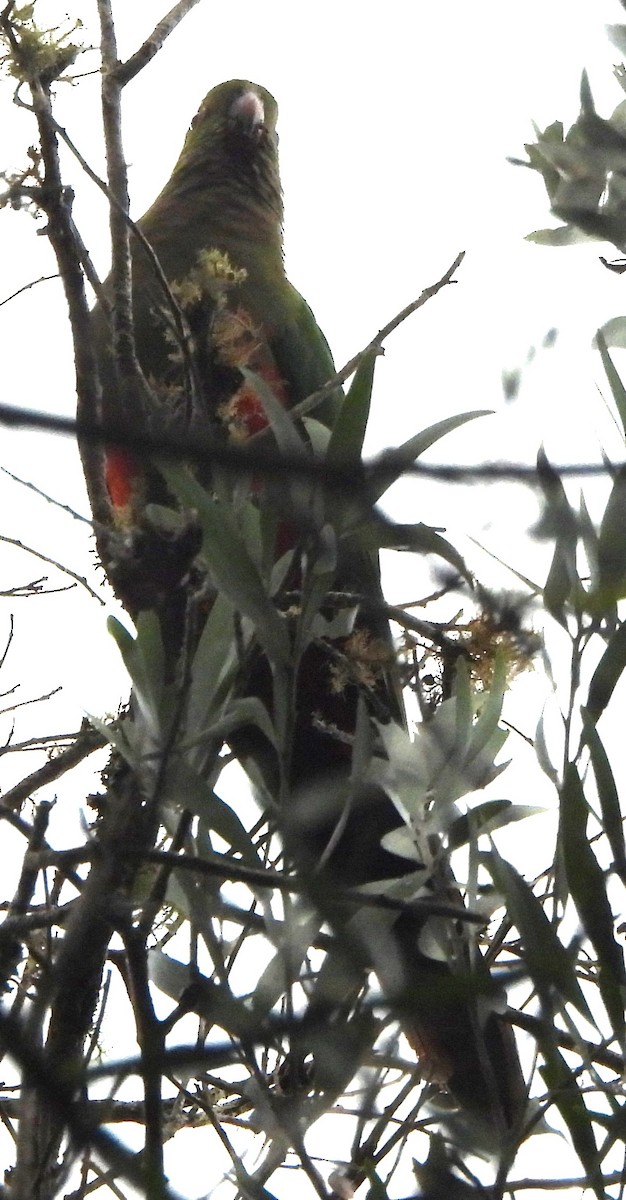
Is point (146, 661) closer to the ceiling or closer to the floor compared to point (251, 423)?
closer to the floor

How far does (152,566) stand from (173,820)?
294 millimetres

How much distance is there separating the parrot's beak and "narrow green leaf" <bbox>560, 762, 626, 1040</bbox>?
115 inches

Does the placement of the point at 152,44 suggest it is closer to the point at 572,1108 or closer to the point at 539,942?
the point at 539,942

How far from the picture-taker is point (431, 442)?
1.26 m

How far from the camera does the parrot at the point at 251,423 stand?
111cm

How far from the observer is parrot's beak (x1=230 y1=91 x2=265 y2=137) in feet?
11.7

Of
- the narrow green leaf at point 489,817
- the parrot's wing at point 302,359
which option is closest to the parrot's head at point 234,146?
the parrot's wing at point 302,359

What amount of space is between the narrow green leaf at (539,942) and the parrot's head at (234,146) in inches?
106

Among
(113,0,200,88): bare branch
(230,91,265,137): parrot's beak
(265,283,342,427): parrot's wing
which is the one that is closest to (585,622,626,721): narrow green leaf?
(113,0,200,88): bare branch

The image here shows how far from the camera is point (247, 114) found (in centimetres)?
356

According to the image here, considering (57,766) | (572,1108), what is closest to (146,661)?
Result: (572,1108)

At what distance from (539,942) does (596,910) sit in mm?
64

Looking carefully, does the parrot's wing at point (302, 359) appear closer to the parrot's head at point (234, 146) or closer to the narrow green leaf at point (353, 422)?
the parrot's head at point (234, 146)

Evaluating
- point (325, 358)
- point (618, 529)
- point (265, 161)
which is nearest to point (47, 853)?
point (618, 529)
